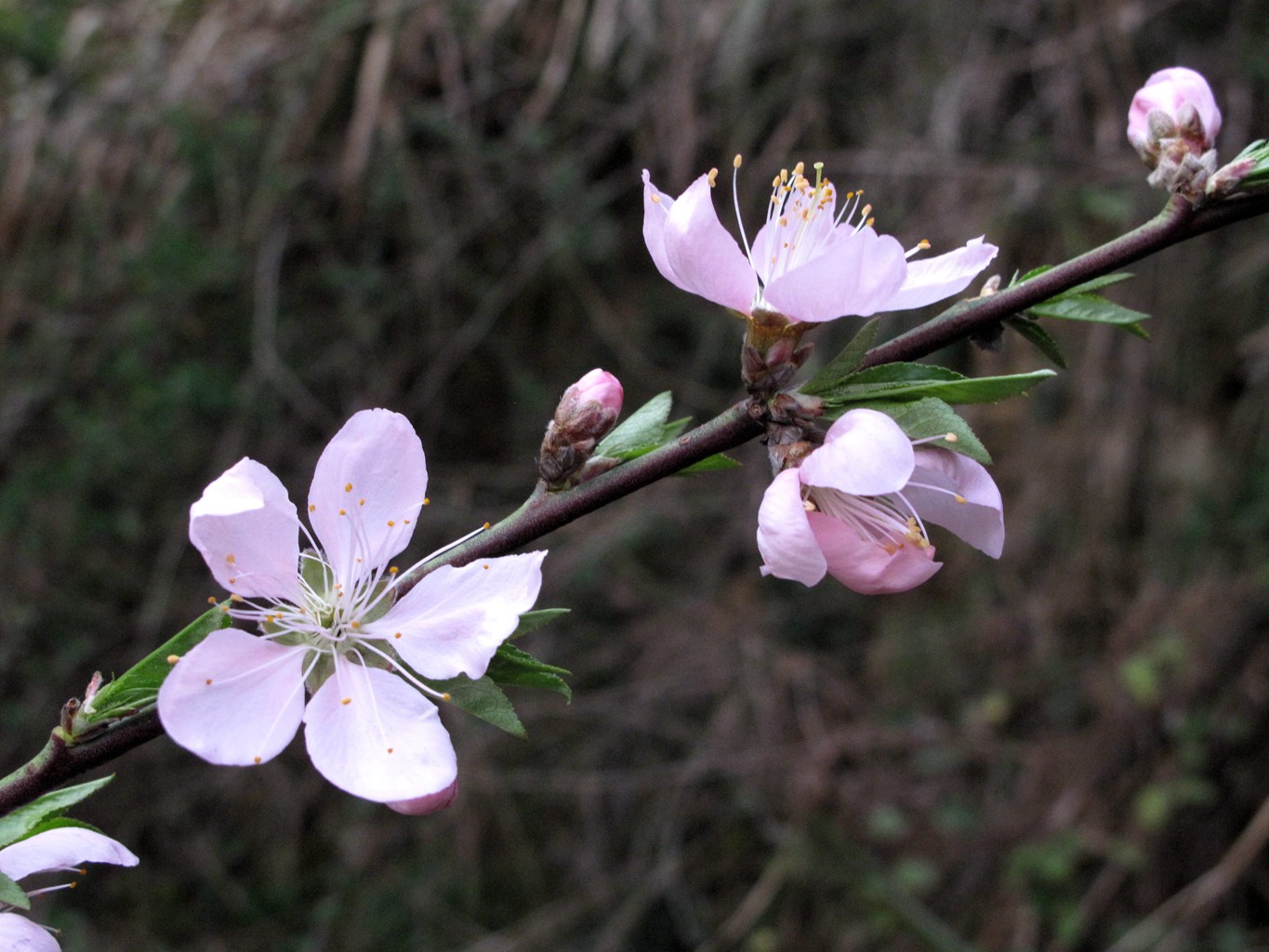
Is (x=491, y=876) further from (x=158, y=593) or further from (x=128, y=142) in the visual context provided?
(x=128, y=142)

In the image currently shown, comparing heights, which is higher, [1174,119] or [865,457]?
[1174,119]

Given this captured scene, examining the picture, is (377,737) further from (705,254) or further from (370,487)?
(705,254)

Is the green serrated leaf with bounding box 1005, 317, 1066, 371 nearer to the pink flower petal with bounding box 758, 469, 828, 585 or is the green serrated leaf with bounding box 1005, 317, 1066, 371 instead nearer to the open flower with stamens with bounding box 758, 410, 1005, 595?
the open flower with stamens with bounding box 758, 410, 1005, 595

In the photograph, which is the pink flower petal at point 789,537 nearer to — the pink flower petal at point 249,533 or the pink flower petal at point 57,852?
the pink flower petal at point 249,533

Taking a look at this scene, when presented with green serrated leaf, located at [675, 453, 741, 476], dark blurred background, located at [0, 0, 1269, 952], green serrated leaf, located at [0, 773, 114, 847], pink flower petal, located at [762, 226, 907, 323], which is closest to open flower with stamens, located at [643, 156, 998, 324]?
pink flower petal, located at [762, 226, 907, 323]

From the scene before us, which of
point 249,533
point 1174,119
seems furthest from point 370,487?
point 1174,119

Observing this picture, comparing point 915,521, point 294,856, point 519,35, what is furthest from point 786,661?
point 915,521
